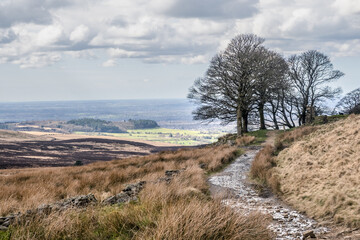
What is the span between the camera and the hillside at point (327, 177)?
8117 millimetres

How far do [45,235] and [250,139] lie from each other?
83.7ft

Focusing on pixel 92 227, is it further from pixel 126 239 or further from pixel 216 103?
pixel 216 103

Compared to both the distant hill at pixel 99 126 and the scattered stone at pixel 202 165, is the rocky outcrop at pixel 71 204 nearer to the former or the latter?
the scattered stone at pixel 202 165

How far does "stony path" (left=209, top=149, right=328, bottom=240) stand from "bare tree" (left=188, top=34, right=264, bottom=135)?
58.9ft

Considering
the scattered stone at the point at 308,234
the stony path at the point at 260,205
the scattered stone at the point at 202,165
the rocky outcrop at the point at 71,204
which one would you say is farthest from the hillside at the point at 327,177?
the rocky outcrop at the point at 71,204

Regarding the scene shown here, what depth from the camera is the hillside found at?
8117 millimetres

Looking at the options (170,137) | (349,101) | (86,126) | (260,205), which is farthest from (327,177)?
(86,126)

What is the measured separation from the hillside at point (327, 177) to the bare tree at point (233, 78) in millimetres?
18647

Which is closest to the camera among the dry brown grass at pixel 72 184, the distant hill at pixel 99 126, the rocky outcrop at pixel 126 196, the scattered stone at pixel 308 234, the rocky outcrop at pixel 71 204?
the rocky outcrop at pixel 71 204

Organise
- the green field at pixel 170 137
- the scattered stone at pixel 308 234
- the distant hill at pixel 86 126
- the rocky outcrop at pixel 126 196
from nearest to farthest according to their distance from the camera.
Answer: the scattered stone at pixel 308 234, the rocky outcrop at pixel 126 196, the green field at pixel 170 137, the distant hill at pixel 86 126

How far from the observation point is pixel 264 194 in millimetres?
11211

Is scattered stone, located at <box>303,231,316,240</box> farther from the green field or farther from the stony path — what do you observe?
the green field

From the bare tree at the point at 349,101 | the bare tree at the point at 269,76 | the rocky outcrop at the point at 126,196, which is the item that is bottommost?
the rocky outcrop at the point at 126,196

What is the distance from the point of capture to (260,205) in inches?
381
